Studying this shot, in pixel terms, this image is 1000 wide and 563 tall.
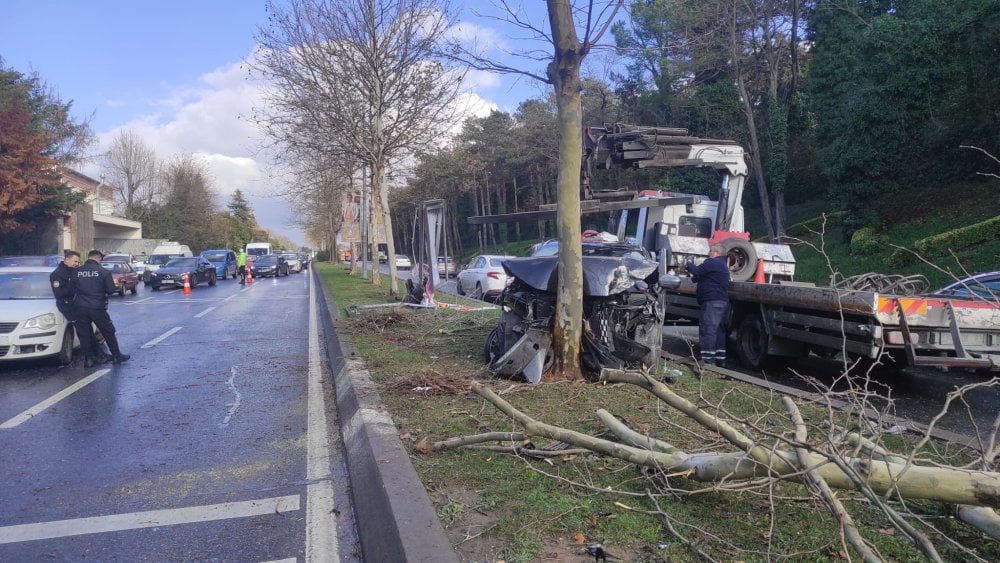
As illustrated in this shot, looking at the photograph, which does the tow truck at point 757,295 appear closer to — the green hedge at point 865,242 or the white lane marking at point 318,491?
the white lane marking at point 318,491

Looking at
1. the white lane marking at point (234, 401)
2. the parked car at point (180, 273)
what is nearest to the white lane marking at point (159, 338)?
the white lane marking at point (234, 401)

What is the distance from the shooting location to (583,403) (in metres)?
6.60

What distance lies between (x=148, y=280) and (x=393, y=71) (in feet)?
59.2

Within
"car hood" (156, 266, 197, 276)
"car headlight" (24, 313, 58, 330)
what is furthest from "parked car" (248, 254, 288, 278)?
"car headlight" (24, 313, 58, 330)

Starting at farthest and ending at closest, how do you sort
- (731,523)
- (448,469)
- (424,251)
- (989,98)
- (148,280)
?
(148,280) < (989,98) < (424,251) < (448,469) < (731,523)

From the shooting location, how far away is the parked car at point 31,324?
952 centimetres

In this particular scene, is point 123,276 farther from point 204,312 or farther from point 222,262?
point 222,262

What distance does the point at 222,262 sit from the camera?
4072cm

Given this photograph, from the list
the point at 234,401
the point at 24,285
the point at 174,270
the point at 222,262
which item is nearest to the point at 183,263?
the point at 174,270

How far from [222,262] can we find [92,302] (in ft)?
106

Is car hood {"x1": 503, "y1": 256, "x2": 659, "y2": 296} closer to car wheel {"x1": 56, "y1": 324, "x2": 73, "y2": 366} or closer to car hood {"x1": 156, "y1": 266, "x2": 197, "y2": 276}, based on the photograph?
car wheel {"x1": 56, "y1": 324, "x2": 73, "y2": 366}

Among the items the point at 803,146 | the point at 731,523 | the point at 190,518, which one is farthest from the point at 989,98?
the point at 190,518

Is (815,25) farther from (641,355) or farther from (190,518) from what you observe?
(190,518)

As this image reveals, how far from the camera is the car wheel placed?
10.1m
